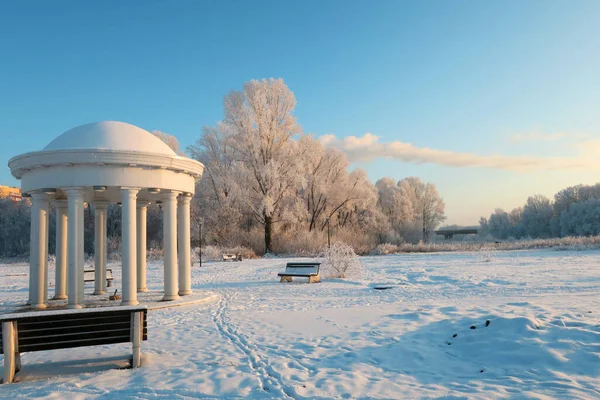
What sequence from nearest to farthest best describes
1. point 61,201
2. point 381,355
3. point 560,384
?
point 560,384 < point 381,355 < point 61,201

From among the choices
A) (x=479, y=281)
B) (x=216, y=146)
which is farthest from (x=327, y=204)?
(x=479, y=281)

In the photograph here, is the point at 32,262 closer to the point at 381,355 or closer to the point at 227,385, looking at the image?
the point at 227,385

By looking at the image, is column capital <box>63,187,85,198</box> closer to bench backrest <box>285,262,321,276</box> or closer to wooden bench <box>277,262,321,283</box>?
wooden bench <box>277,262,321,283</box>

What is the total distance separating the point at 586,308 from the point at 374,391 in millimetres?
6747

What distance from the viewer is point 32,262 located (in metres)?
12.5

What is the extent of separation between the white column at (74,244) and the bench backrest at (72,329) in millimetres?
5573

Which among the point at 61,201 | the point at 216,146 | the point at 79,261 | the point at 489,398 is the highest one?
the point at 216,146

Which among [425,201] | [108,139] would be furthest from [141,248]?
[425,201]

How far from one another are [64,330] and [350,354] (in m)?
4.15

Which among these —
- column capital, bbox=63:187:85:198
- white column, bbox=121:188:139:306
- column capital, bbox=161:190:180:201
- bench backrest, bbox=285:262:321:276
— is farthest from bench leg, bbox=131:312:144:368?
bench backrest, bbox=285:262:321:276

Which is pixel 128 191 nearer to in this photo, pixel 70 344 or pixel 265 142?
pixel 70 344

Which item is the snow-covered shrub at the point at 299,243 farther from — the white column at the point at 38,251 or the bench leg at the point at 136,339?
the bench leg at the point at 136,339

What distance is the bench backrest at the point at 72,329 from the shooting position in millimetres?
6066

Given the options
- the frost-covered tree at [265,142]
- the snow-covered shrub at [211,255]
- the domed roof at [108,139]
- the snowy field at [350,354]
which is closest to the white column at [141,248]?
the domed roof at [108,139]
